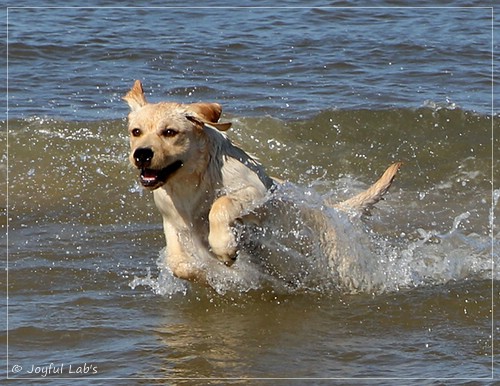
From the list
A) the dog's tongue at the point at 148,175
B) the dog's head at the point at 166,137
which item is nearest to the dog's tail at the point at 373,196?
the dog's head at the point at 166,137

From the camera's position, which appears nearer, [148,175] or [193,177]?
[148,175]

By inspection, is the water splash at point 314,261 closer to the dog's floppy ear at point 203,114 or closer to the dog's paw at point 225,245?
the dog's paw at point 225,245

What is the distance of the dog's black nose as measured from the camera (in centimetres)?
645

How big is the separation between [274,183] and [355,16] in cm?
814

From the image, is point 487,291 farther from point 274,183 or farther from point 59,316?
point 59,316

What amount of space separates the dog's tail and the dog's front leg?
1.25m

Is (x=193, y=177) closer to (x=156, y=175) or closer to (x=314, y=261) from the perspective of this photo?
(x=156, y=175)

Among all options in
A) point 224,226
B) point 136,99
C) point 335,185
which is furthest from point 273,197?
point 335,185

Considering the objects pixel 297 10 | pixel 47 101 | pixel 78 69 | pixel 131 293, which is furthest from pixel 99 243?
pixel 297 10

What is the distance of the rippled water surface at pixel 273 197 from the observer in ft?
21.4

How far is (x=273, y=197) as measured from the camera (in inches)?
287

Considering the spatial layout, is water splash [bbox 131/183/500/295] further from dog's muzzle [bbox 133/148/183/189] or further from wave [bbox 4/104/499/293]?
dog's muzzle [bbox 133/148/183/189]

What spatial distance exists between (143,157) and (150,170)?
0.52 feet

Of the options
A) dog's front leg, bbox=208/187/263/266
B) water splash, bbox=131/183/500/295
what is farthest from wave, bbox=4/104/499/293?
dog's front leg, bbox=208/187/263/266
